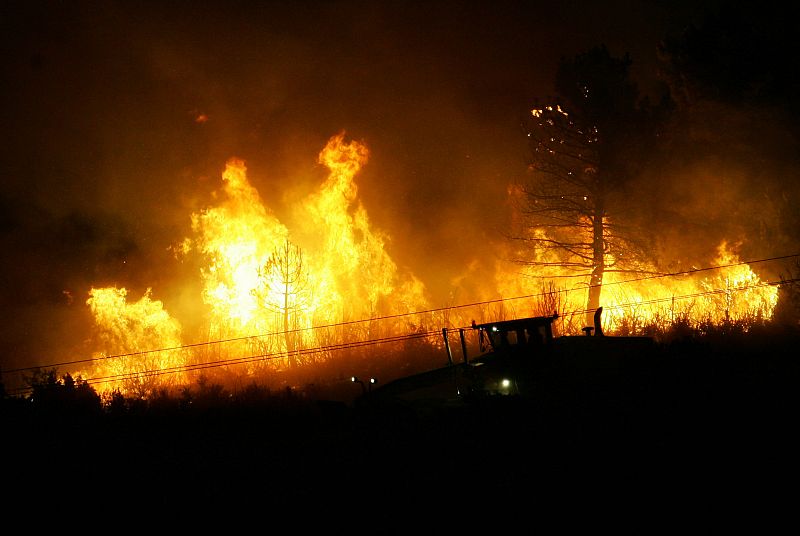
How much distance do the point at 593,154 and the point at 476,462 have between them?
1948 centimetres

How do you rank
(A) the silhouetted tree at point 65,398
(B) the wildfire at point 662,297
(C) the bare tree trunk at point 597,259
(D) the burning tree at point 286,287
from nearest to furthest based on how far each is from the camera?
(A) the silhouetted tree at point 65,398, (B) the wildfire at point 662,297, (C) the bare tree trunk at point 597,259, (D) the burning tree at point 286,287

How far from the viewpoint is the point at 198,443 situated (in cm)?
1262

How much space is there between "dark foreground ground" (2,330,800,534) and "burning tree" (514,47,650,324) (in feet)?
39.3

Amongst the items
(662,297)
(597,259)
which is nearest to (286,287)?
(597,259)

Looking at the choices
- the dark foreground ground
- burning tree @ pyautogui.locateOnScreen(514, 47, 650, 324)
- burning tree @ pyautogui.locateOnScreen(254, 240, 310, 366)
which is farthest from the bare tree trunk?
burning tree @ pyautogui.locateOnScreen(254, 240, 310, 366)

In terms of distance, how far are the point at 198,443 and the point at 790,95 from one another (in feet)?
77.8

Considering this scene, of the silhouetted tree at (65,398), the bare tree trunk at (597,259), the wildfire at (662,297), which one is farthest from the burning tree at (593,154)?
the silhouetted tree at (65,398)

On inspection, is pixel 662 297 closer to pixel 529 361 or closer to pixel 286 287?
pixel 529 361

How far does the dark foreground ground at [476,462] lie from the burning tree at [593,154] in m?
12.0

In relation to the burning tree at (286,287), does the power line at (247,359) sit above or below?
below

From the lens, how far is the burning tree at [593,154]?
24.5 metres

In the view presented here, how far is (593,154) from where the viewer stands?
2544cm

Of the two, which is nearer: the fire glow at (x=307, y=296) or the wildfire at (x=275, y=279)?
the fire glow at (x=307, y=296)

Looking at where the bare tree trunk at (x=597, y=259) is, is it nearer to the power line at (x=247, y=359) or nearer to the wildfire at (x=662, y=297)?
the wildfire at (x=662, y=297)
